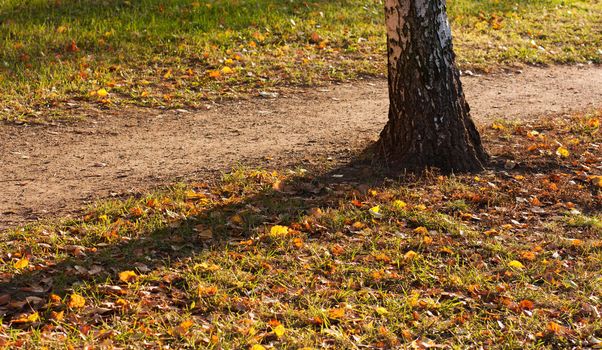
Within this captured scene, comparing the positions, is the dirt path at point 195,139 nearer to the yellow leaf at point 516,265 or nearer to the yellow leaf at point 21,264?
the yellow leaf at point 21,264

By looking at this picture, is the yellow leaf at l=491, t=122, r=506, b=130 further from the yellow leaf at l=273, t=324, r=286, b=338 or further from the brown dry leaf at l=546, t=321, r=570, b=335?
the yellow leaf at l=273, t=324, r=286, b=338

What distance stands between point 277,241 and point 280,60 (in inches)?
174

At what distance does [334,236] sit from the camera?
5340 mm

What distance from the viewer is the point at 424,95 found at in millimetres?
6188

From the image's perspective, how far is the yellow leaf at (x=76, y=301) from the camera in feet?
14.3

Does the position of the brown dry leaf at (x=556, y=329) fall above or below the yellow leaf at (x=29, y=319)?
below

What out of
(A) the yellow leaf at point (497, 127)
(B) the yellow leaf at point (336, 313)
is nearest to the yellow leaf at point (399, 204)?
(B) the yellow leaf at point (336, 313)

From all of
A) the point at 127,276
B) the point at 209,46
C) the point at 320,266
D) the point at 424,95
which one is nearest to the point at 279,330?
the point at 320,266

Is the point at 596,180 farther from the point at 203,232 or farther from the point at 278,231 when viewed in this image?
the point at 203,232

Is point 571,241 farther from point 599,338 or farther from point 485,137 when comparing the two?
point 485,137

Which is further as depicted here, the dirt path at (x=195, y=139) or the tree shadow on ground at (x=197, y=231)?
the dirt path at (x=195, y=139)

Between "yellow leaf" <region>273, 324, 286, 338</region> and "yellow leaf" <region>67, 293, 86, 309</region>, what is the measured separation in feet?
3.40

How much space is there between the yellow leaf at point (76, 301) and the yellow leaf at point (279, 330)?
1036 mm

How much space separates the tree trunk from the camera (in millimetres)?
6082
